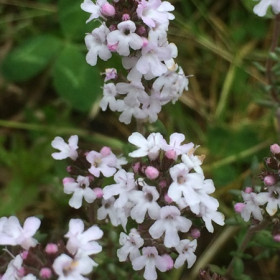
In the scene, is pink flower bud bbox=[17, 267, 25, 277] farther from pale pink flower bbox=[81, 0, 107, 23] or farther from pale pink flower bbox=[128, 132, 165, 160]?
pale pink flower bbox=[81, 0, 107, 23]

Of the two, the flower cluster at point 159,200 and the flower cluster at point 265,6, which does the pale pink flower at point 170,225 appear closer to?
the flower cluster at point 159,200

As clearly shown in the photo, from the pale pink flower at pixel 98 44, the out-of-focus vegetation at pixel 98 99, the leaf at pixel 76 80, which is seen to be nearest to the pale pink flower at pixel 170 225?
the pale pink flower at pixel 98 44

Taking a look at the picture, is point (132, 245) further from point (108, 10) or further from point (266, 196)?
point (108, 10)

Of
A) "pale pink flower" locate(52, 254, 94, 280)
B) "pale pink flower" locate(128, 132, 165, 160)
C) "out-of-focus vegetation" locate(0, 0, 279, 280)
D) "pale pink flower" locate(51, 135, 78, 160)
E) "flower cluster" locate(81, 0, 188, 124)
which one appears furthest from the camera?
"out-of-focus vegetation" locate(0, 0, 279, 280)

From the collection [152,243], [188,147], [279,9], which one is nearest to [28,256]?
[152,243]

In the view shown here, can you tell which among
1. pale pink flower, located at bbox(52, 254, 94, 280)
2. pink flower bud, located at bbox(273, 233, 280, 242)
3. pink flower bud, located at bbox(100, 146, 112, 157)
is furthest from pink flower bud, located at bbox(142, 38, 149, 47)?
pink flower bud, located at bbox(273, 233, 280, 242)

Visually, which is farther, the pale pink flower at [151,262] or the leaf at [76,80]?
the leaf at [76,80]

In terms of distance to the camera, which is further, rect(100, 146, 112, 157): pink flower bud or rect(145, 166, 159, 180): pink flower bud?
rect(100, 146, 112, 157): pink flower bud
